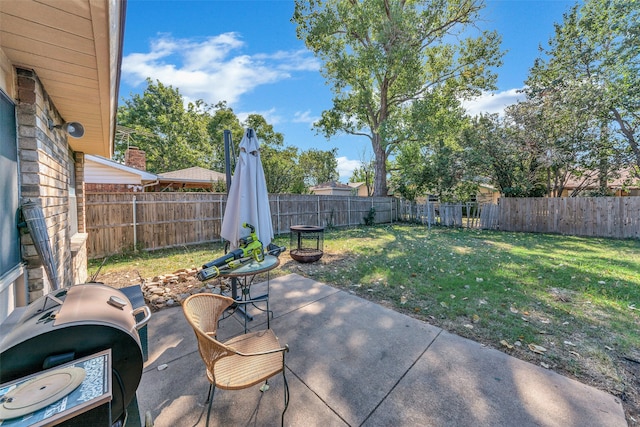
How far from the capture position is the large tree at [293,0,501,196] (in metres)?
12.6

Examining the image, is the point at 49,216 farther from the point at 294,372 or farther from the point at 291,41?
the point at 291,41

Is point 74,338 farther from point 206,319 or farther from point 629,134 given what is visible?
point 629,134

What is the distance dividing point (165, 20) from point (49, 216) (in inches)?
202

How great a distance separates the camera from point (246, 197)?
323cm

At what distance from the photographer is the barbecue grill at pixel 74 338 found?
0.99m

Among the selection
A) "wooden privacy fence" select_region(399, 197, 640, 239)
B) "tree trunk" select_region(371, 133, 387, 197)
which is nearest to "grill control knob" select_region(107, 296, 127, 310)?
"wooden privacy fence" select_region(399, 197, 640, 239)

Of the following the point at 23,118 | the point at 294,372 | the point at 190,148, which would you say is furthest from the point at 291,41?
the point at 294,372

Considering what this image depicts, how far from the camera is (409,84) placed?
1374 cm

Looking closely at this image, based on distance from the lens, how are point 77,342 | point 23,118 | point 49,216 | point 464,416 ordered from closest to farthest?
point 77,342 → point 464,416 → point 23,118 → point 49,216

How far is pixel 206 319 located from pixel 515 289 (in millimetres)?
4774

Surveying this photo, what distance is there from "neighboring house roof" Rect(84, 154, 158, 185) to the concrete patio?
974 cm

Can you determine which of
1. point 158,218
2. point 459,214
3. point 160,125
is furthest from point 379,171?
point 160,125

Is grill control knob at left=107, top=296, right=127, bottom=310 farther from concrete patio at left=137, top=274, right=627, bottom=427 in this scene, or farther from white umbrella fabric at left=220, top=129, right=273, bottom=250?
white umbrella fabric at left=220, top=129, right=273, bottom=250

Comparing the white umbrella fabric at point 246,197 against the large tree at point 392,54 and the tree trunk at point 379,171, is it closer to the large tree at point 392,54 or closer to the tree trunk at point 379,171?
the large tree at point 392,54
